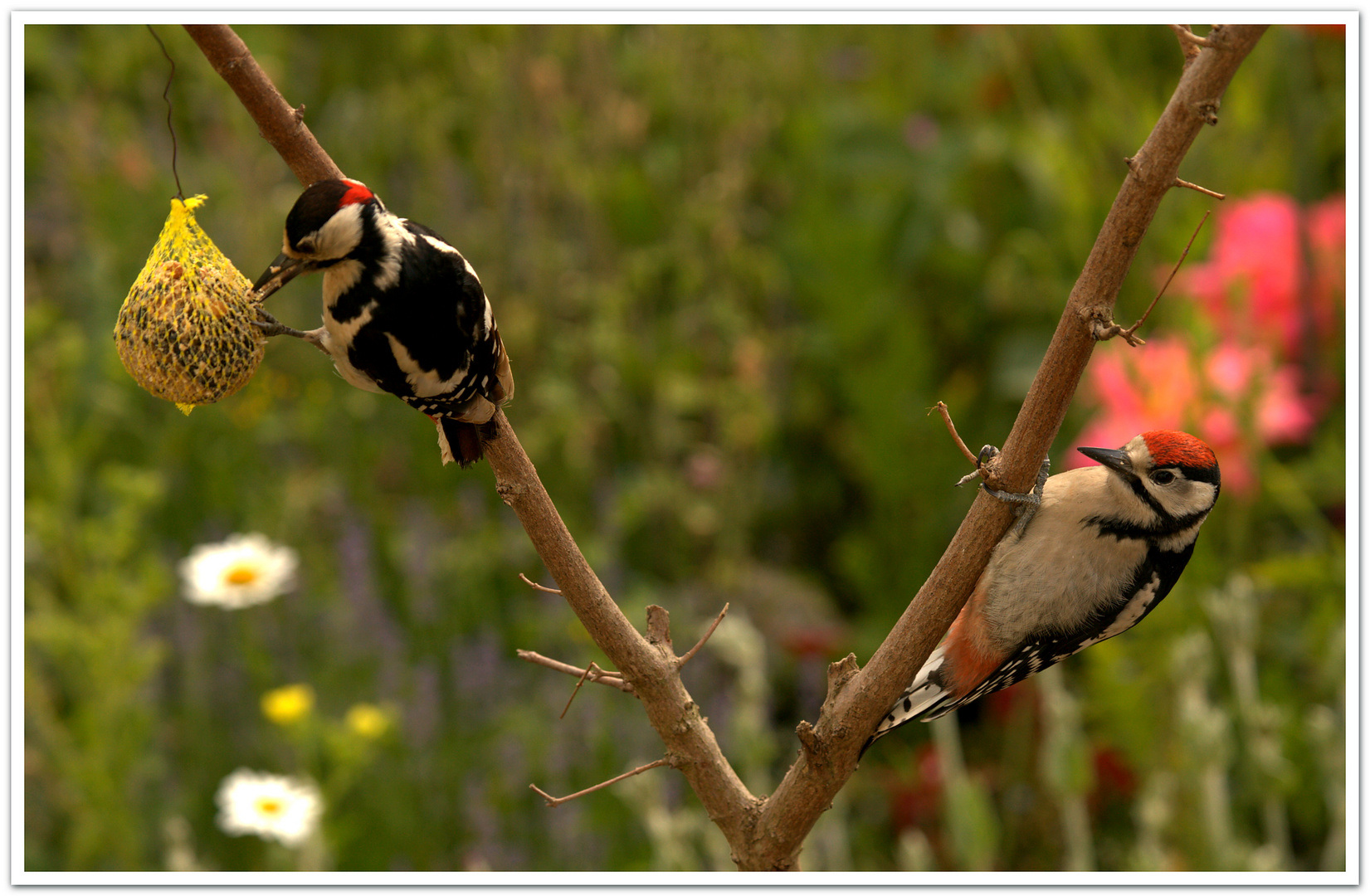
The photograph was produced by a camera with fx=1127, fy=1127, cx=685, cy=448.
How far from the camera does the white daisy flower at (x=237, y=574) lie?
226 cm

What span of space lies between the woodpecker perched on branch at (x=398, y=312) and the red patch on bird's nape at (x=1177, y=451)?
62cm

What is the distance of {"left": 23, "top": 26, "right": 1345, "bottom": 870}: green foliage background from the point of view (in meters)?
2.22

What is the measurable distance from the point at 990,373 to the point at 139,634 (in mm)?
2286

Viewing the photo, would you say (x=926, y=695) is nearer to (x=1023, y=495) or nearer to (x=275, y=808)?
(x=1023, y=495)

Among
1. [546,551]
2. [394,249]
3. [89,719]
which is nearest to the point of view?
[546,551]

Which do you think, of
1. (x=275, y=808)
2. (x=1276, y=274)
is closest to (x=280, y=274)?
(x=275, y=808)

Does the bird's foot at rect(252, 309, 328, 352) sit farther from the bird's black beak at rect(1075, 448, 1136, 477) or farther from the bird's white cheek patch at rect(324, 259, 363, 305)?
the bird's black beak at rect(1075, 448, 1136, 477)

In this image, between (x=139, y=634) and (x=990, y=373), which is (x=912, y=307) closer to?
(x=990, y=373)

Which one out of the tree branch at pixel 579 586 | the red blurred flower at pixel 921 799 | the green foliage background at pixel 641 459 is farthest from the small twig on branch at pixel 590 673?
the red blurred flower at pixel 921 799

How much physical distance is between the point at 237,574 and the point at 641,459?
121cm

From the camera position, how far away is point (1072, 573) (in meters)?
1.19

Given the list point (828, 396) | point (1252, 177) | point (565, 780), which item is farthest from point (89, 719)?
point (1252, 177)

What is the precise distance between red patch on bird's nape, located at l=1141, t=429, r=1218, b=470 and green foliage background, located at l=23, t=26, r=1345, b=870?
28.3 inches

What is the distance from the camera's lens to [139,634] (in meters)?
2.65
